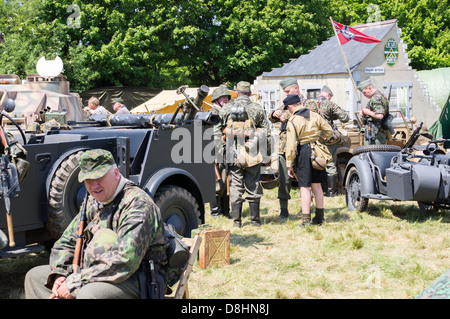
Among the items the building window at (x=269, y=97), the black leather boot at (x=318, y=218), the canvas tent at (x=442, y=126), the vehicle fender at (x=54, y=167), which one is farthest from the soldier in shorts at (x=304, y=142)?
the building window at (x=269, y=97)

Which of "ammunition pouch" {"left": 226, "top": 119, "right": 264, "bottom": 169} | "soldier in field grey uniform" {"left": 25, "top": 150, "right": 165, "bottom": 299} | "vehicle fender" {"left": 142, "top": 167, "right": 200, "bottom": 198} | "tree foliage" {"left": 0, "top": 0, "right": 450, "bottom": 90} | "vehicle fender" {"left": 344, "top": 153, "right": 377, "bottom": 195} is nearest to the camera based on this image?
"soldier in field grey uniform" {"left": 25, "top": 150, "right": 165, "bottom": 299}

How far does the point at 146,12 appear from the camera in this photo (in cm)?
3102

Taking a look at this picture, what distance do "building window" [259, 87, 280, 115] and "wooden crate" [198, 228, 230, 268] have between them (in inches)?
746

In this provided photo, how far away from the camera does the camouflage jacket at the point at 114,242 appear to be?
3.65 metres

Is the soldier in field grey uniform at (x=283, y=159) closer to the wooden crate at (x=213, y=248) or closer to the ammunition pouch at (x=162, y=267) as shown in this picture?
the wooden crate at (x=213, y=248)

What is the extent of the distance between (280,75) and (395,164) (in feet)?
53.3

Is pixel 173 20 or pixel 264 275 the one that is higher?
pixel 173 20

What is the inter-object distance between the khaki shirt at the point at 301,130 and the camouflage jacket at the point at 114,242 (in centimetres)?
420

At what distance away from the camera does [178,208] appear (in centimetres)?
659

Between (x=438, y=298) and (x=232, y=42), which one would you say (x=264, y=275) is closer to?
(x=438, y=298)

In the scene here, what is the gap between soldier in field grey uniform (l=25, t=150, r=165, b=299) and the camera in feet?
12.0

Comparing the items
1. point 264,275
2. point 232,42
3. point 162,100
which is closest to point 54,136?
point 264,275

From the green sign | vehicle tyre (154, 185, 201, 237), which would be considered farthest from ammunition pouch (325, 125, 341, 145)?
the green sign

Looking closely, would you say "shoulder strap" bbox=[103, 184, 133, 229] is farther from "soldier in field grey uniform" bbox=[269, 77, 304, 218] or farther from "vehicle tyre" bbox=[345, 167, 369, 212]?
"vehicle tyre" bbox=[345, 167, 369, 212]
